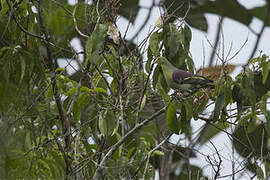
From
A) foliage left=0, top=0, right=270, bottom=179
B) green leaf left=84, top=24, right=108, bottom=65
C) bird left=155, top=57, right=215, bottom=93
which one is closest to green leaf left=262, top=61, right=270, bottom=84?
foliage left=0, top=0, right=270, bottom=179

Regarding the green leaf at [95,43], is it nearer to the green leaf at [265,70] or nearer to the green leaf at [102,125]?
the green leaf at [102,125]

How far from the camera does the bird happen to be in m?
3.09

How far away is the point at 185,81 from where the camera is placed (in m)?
3.16

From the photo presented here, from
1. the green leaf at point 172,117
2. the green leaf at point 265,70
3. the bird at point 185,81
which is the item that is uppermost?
the bird at point 185,81

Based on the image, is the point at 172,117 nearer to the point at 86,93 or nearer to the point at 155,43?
the point at 155,43

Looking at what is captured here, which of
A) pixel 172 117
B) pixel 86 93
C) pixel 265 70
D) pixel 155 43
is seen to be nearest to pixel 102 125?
pixel 86 93

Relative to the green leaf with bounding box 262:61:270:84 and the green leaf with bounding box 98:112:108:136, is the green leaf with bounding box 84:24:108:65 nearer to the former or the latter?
the green leaf with bounding box 98:112:108:136

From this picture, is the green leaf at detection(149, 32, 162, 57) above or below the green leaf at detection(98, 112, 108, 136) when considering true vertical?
above

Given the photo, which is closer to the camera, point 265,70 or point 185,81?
point 265,70

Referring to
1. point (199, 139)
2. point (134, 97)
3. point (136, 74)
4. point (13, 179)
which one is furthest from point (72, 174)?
point (199, 139)

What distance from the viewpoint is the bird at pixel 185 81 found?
10.2 ft

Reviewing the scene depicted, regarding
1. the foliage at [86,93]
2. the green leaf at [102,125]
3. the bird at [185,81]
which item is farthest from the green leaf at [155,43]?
the green leaf at [102,125]

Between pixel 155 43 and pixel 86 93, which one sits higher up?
pixel 155 43

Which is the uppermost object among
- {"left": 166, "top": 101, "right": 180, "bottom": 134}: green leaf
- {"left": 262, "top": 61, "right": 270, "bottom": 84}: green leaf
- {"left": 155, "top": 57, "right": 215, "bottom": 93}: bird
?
{"left": 155, "top": 57, "right": 215, "bottom": 93}: bird
